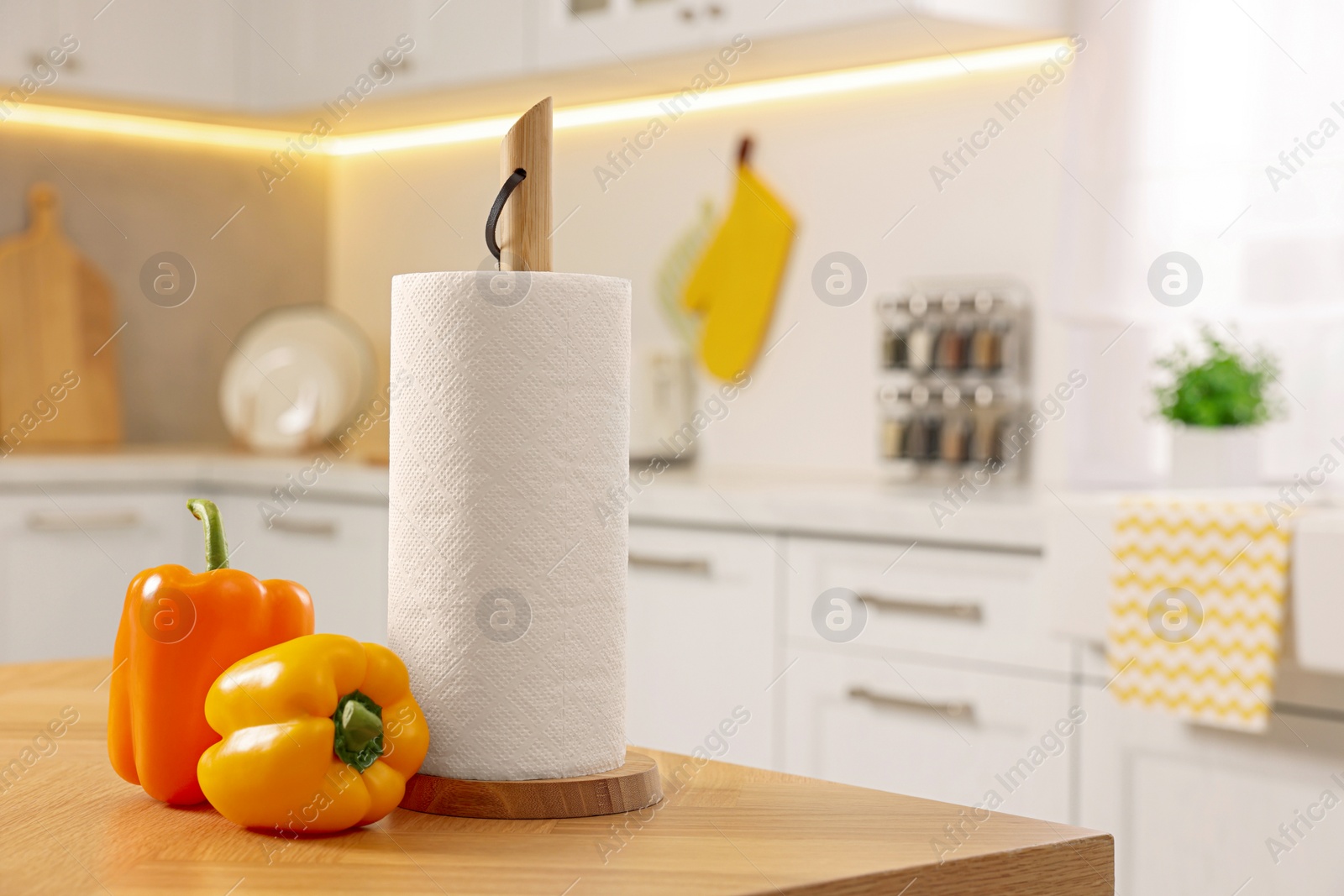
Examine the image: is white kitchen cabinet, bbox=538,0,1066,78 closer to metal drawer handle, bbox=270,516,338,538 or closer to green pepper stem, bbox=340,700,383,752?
metal drawer handle, bbox=270,516,338,538

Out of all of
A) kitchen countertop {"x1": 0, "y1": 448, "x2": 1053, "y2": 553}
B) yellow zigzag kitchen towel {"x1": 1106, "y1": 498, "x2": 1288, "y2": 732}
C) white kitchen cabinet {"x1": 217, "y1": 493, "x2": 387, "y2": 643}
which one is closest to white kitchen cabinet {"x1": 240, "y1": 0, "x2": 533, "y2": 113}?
kitchen countertop {"x1": 0, "y1": 448, "x2": 1053, "y2": 553}

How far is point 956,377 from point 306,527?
1257 mm

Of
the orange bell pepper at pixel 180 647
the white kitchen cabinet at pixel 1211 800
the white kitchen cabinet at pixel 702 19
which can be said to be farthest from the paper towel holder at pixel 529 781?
the white kitchen cabinet at pixel 702 19

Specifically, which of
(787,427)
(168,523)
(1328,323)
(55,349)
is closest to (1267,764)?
(1328,323)

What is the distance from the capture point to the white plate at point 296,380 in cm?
344

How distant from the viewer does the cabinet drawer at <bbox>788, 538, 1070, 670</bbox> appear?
6.30ft

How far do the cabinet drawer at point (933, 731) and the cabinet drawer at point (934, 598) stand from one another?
0.12ft

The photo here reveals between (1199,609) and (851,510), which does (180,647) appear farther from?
(851,510)

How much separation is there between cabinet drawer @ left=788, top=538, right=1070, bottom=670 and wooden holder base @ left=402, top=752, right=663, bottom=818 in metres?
1.26

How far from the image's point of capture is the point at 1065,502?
1846mm

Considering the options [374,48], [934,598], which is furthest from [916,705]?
[374,48]

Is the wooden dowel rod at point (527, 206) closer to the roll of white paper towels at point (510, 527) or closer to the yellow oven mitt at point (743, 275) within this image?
the roll of white paper towels at point (510, 527)

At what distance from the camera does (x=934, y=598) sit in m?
2.01

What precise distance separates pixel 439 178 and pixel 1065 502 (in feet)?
7.21
